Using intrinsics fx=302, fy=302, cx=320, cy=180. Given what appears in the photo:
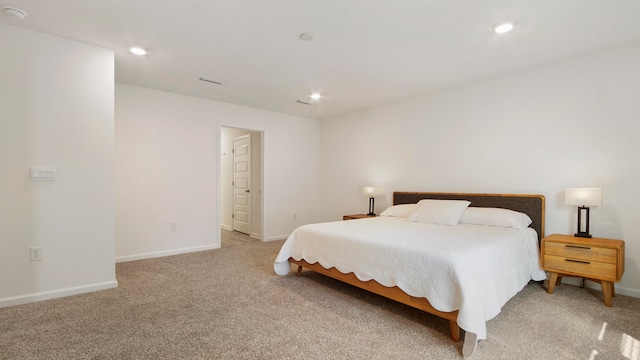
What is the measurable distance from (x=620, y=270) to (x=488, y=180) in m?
1.50

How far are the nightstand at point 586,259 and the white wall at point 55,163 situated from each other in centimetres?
421

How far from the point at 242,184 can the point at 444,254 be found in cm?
482

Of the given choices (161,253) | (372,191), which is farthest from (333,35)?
(161,253)

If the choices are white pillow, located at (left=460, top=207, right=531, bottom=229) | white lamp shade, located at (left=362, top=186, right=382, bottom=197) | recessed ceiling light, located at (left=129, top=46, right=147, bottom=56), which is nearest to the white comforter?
white pillow, located at (left=460, top=207, right=531, bottom=229)

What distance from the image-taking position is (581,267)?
2.64 metres

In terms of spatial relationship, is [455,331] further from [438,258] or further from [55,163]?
[55,163]

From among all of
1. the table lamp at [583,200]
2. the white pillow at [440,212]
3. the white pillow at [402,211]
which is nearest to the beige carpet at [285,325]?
the table lamp at [583,200]

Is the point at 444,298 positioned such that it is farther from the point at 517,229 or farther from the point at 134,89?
the point at 134,89

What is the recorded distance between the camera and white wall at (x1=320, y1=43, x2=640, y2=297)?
2.83 m

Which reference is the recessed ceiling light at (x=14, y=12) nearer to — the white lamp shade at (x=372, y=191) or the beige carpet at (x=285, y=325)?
the beige carpet at (x=285, y=325)

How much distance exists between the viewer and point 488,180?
147 inches

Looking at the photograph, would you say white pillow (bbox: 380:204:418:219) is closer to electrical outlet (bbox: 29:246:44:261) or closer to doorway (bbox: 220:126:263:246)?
doorway (bbox: 220:126:263:246)

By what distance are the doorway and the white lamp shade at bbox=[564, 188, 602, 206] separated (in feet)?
14.1

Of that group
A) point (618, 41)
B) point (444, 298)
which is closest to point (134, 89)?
point (444, 298)
